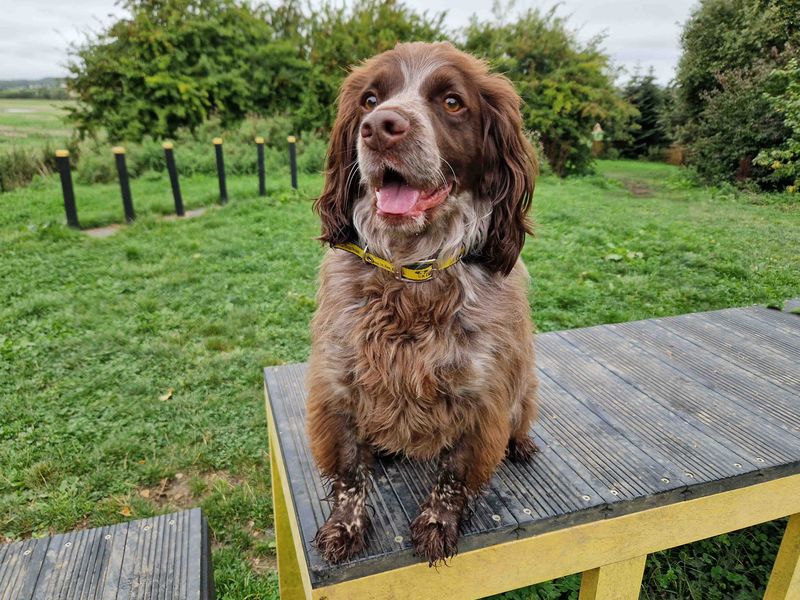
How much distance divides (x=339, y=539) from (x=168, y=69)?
13.6m

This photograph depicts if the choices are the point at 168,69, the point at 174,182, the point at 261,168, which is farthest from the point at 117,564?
the point at 168,69

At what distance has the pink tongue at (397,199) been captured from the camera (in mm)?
1606

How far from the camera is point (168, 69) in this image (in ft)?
41.6

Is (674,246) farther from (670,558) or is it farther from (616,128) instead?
(616,128)

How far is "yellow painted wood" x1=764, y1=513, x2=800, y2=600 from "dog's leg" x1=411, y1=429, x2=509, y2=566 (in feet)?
4.32

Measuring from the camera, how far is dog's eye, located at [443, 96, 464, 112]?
65.3 inches

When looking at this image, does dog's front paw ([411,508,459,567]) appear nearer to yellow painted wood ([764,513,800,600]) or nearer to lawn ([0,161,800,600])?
lawn ([0,161,800,600])

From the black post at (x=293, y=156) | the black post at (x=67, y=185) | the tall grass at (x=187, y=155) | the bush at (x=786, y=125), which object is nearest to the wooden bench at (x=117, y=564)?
the bush at (x=786, y=125)

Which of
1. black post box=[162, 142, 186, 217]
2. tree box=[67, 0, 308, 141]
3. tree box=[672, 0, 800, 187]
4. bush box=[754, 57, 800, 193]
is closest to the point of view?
bush box=[754, 57, 800, 193]

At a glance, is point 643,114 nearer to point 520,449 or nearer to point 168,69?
point 168,69

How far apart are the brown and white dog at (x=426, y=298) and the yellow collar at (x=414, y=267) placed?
18 millimetres

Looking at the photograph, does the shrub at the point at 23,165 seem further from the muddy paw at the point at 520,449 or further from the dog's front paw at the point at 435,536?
the dog's front paw at the point at 435,536

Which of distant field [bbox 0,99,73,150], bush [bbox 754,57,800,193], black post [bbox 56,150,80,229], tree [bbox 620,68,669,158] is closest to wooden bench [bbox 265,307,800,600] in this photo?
bush [bbox 754,57,800,193]

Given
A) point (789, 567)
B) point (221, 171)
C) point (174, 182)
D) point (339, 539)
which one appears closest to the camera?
point (339, 539)
